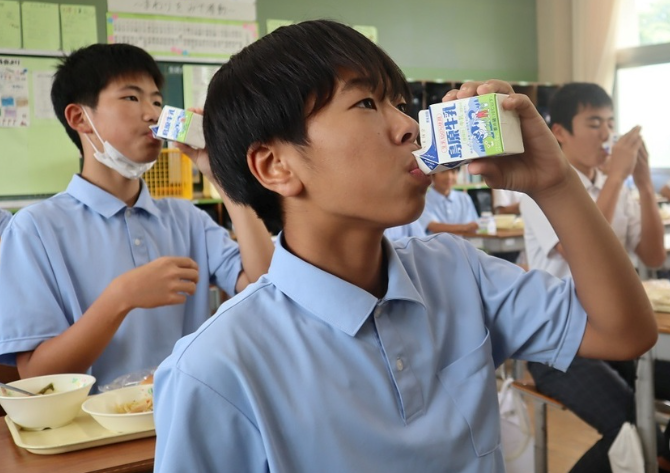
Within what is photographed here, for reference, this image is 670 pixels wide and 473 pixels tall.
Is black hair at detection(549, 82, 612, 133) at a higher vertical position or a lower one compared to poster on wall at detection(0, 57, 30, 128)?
lower

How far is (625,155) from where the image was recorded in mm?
2566

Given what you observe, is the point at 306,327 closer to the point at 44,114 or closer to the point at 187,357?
the point at 187,357

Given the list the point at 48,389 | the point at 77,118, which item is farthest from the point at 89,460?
the point at 77,118

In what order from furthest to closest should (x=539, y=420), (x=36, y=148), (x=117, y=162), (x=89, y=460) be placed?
(x=36, y=148)
(x=539, y=420)
(x=117, y=162)
(x=89, y=460)

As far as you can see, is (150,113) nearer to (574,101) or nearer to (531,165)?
(531,165)

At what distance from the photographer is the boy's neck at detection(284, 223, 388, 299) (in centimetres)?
104

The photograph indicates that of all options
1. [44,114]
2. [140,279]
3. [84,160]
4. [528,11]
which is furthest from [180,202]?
[528,11]

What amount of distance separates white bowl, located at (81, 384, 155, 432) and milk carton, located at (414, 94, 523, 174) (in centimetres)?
69

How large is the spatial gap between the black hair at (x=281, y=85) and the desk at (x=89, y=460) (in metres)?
0.46

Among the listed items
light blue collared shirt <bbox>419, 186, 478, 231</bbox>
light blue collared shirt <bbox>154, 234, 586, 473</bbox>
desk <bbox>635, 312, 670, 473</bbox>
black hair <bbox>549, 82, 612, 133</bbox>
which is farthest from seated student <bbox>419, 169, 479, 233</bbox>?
light blue collared shirt <bbox>154, 234, 586, 473</bbox>

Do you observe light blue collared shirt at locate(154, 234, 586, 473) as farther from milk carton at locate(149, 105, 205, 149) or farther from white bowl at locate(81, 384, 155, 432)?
milk carton at locate(149, 105, 205, 149)

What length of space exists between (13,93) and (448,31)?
3765mm

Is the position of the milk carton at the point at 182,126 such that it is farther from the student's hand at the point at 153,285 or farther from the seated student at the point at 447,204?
the seated student at the point at 447,204

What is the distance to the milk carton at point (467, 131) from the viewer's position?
84 cm
